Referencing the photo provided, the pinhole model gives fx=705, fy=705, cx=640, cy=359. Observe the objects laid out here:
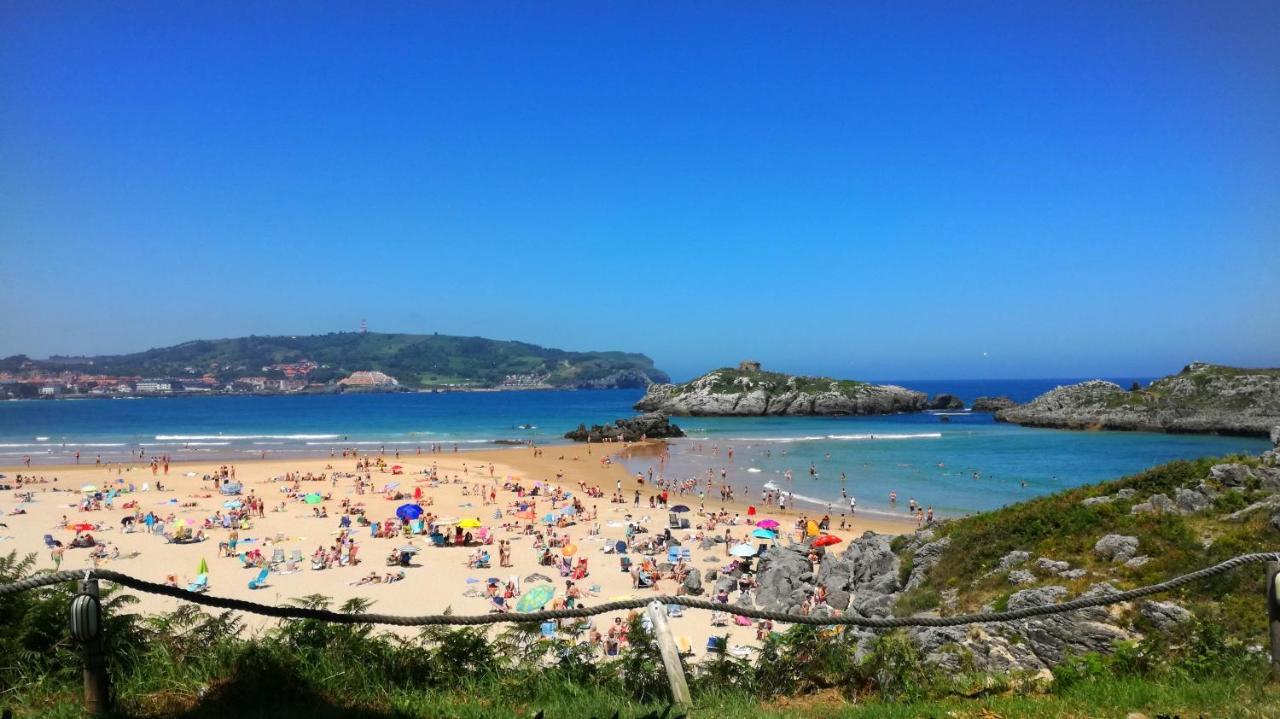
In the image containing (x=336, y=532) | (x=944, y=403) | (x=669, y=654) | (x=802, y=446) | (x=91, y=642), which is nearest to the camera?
(x=91, y=642)

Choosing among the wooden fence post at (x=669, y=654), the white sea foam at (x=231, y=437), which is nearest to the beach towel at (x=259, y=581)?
the wooden fence post at (x=669, y=654)

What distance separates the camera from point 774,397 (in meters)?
106

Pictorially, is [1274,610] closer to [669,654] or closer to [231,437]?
[669,654]

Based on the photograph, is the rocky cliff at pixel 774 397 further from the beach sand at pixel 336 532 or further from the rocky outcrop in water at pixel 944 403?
the beach sand at pixel 336 532

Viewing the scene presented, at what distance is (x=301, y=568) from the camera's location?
21.4 m

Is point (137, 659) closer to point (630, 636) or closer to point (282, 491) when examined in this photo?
point (630, 636)

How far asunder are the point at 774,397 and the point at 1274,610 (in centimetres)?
10332

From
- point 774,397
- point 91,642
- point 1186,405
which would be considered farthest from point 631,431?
point 91,642

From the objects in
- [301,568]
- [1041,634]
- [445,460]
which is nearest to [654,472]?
[445,460]

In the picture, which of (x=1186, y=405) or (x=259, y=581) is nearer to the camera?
(x=259, y=581)

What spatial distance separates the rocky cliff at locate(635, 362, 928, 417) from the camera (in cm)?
10562

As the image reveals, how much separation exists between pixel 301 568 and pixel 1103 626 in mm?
20644

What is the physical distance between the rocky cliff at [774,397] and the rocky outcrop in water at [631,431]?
33.2 m

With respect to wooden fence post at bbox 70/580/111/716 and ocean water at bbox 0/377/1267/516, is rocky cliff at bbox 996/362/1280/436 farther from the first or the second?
wooden fence post at bbox 70/580/111/716
